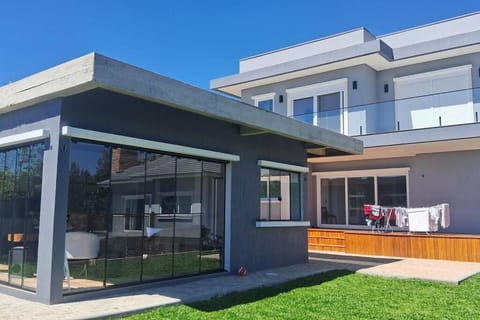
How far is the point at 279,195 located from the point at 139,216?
475cm

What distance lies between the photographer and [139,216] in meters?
9.19

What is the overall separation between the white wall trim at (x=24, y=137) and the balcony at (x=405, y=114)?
10837mm

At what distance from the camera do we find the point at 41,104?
313 inches

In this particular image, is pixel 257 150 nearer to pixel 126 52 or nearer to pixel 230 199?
pixel 230 199

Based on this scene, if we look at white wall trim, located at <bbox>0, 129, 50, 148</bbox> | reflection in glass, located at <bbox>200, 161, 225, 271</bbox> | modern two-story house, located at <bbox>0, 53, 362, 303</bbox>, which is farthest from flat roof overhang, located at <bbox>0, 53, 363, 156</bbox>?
reflection in glass, located at <bbox>200, 161, 225, 271</bbox>

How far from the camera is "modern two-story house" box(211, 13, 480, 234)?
1491 cm

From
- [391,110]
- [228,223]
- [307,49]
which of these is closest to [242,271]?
[228,223]

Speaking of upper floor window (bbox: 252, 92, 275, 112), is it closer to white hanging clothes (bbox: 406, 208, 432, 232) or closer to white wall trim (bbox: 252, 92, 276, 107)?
white wall trim (bbox: 252, 92, 276, 107)

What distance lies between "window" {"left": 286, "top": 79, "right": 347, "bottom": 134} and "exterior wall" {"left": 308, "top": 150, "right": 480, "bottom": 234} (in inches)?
120

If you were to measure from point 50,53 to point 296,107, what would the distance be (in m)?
9.72

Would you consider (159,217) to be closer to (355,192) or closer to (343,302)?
(343,302)

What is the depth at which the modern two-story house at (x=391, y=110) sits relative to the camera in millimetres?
14914

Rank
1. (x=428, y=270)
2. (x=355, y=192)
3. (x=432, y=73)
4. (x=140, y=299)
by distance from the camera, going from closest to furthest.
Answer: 1. (x=140, y=299)
2. (x=428, y=270)
3. (x=432, y=73)
4. (x=355, y=192)

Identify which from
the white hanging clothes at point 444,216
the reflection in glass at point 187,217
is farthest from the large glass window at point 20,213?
the white hanging clothes at point 444,216
